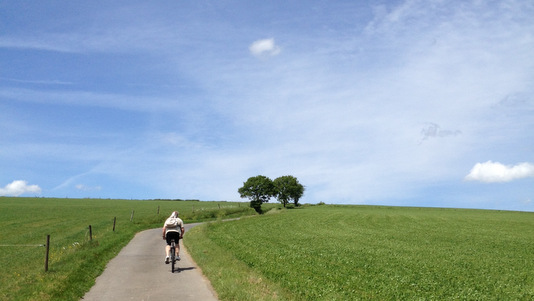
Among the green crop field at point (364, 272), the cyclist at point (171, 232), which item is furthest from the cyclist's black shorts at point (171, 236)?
the green crop field at point (364, 272)

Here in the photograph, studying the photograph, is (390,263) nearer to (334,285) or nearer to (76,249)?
(334,285)

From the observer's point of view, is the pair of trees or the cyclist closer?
the cyclist

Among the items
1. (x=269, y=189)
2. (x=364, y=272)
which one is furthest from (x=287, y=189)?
(x=364, y=272)

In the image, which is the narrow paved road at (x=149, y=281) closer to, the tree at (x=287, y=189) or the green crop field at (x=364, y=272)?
the green crop field at (x=364, y=272)

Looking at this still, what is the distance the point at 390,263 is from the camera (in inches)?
852

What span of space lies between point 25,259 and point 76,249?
10.8ft

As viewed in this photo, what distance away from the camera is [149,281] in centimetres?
1569

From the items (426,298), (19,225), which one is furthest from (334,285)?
(19,225)

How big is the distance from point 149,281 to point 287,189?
4240 inches

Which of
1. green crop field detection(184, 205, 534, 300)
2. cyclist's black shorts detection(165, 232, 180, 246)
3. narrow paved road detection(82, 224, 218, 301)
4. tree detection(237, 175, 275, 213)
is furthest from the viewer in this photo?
tree detection(237, 175, 275, 213)

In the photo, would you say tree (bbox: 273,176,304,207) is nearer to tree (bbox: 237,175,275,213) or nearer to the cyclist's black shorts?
tree (bbox: 237,175,275,213)

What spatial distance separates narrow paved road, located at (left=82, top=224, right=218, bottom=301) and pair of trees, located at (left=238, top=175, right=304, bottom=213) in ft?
306

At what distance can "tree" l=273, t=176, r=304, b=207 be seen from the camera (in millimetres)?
122750

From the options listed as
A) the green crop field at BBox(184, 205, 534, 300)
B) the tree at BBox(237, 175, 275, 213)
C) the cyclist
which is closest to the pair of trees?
the tree at BBox(237, 175, 275, 213)
